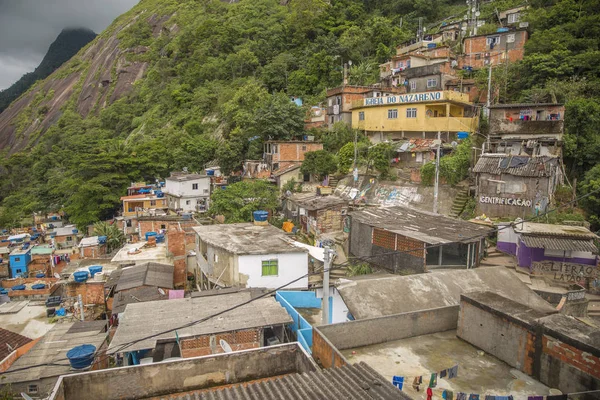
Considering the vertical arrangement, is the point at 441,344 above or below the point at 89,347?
above

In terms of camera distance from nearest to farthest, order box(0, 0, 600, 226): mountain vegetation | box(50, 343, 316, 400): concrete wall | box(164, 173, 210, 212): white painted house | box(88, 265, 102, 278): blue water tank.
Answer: box(50, 343, 316, 400): concrete wall
box(88, 265, 102, 278): blue water tank
box(0, 0, 600, 226): mountain vegetation
box(164, 173, 210, 212): white painted house

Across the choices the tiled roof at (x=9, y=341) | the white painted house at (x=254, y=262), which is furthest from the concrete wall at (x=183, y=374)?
the tiled roof at (x=9, y=341)

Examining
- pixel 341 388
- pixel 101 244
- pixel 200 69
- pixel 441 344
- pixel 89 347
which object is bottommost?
pixel 101 244

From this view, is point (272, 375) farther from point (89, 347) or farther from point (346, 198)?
point (346, 198)

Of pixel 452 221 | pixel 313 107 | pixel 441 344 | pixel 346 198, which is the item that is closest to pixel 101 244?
pixel 346 198

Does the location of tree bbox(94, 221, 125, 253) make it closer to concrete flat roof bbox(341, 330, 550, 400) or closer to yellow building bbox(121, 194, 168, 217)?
yellow building bbox(121, 194, 168, 217)

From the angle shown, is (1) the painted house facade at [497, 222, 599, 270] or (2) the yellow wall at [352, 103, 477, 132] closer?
(1) the painted house facade at [497, 222, 599, 270]

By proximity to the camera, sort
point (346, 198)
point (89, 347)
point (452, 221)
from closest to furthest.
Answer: point (89, 347) < point (452, 221) < point (346, 198)

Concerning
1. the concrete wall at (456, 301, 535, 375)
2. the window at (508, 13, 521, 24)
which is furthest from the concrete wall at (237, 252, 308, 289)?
the window at (508, 13, 521, 24)
